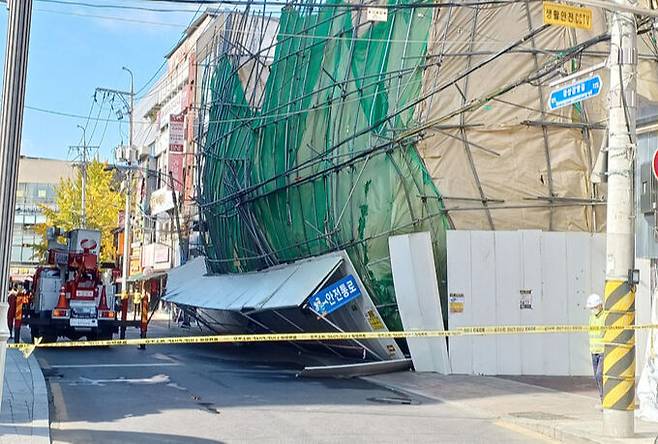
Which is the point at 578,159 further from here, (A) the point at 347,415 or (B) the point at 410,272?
(A) the point at 347,415

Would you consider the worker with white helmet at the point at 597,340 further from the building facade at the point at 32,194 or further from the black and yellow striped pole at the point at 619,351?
the building facade at the point at 32,194

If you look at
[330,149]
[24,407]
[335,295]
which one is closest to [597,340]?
[335,295]

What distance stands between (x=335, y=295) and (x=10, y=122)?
11.3m

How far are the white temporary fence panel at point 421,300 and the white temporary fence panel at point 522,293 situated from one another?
12.3 inches

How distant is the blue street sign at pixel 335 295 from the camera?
1738 cm

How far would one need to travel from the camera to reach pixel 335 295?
57.7ft

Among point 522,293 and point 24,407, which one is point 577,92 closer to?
point 522,293

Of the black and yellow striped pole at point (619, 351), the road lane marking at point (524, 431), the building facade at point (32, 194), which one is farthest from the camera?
the building facade at point (32, 194)

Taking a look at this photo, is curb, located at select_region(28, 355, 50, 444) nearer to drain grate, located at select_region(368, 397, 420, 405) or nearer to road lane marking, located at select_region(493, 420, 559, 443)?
drain grate, located at select_region(368, 397, 420, 405)

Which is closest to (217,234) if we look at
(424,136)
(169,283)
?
(169,283)

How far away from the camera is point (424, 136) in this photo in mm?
17422

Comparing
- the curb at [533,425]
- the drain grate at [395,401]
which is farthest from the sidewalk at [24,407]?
the curb at [533,425]

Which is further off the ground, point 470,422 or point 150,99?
point 150,99

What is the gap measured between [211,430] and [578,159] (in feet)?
36.7
